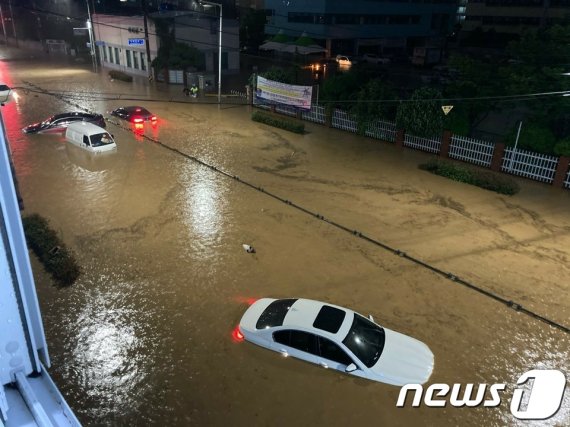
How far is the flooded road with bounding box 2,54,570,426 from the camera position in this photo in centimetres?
912

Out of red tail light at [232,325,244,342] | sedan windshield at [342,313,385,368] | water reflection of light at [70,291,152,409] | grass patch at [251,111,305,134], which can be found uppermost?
grass patch at [251,111,305,134]

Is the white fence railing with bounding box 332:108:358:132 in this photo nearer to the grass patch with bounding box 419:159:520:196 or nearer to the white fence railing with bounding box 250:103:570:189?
the white fence railing with bounding box 250:103:570:189

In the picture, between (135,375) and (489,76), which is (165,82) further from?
(135,375)

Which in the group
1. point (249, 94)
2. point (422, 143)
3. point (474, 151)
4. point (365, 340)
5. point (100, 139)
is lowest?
point (365, 340)

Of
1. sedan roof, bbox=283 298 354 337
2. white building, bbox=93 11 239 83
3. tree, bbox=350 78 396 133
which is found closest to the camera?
sedan roof, bbox=283 298 354 337

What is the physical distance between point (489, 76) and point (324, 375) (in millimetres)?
19854

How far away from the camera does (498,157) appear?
840 inches

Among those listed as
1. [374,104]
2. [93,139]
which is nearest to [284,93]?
[374,104]

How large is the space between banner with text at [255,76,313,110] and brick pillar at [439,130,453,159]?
9.27 m

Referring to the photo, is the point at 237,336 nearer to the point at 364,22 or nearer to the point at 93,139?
the point at 93,139

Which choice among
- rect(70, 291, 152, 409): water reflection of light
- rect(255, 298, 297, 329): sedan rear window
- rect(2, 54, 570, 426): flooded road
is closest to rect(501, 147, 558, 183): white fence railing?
rect(2, 54, 570, 426): flooded road

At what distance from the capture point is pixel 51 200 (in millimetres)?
17656

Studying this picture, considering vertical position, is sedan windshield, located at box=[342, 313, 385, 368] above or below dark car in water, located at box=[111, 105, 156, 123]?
below

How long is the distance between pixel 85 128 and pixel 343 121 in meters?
15.3
